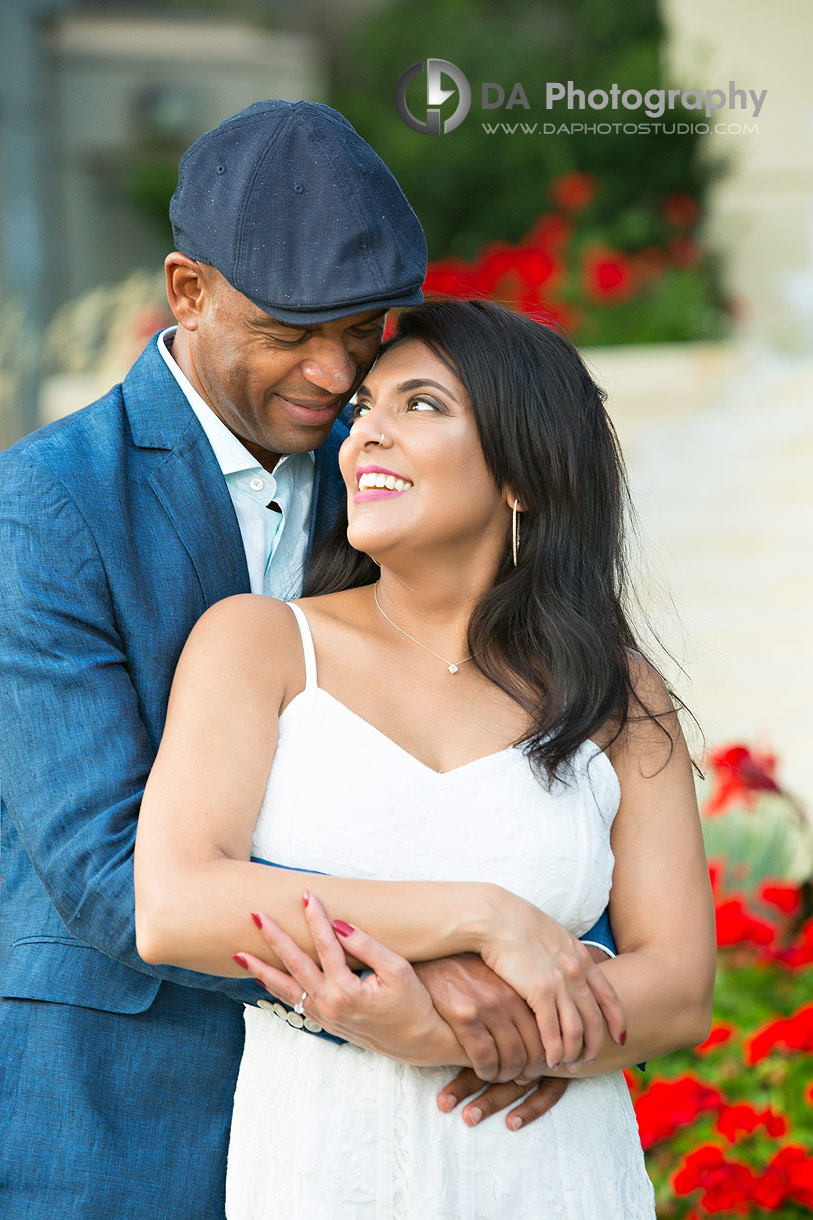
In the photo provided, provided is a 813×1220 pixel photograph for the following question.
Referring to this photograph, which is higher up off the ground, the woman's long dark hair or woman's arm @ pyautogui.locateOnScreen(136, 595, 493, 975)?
the woman's long dark hair

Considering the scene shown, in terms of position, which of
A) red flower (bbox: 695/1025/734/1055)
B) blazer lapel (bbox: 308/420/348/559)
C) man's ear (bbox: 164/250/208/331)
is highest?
man's ear (bbox: 164/250/208/331)

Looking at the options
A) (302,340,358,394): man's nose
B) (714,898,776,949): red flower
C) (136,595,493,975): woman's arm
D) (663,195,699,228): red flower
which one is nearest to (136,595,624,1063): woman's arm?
(136,595,493,975): woman's arm

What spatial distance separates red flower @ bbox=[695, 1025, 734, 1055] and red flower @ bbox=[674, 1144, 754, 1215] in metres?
0.36

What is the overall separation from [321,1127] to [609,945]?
1.62 feet

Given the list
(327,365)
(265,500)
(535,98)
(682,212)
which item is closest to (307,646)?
(265,500)

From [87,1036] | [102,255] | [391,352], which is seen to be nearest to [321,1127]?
[87,1036]

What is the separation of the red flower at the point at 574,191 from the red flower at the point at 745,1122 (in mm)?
5840

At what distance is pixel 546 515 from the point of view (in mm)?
2252

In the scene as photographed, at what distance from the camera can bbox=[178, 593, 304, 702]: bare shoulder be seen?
195cm

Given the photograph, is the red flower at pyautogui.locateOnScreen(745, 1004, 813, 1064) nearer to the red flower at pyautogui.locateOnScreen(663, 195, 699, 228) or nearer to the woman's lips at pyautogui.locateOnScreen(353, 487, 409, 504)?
the woman's lips at pyautogui.locateOnScreen(353, 487, 409, 504)

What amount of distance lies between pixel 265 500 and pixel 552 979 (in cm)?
94

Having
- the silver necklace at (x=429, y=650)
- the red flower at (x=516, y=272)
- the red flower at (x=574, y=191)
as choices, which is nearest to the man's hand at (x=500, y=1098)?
the silver necklace at (x=429, y=650)

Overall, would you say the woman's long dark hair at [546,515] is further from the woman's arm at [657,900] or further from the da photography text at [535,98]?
the da photography text at [535,98]

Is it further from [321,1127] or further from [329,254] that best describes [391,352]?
[321,1127]
